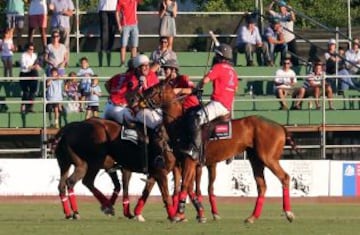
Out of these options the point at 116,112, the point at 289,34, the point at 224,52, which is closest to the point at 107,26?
the point at 289,34

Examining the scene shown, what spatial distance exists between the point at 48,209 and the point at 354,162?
9.08m

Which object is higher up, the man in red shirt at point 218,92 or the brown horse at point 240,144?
the man in red shirt at point 218,92

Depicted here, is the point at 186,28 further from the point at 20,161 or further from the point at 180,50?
the point at 20,161

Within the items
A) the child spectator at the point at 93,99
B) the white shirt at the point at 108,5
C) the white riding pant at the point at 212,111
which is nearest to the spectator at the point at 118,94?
the white riding pant at the point at 212,111

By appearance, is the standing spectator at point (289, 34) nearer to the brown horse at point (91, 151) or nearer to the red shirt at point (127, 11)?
the red shirt at point (127, 11)

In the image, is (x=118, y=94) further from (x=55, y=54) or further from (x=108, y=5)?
(x=108, y=5)

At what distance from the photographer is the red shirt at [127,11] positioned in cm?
3688

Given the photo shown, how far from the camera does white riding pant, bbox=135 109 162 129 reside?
76.4ft

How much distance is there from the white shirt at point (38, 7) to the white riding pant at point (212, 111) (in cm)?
1408

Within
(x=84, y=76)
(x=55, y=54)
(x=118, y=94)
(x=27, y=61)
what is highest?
(x=118, y=94)

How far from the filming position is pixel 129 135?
77.4 feet

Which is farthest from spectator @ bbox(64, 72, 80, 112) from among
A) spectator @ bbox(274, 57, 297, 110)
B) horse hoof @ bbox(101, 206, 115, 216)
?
horse hoof @ bbox(101, 206, 115, 216)

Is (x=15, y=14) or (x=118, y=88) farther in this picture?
(x=15, y=14)

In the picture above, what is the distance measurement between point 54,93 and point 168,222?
40.7 ft
